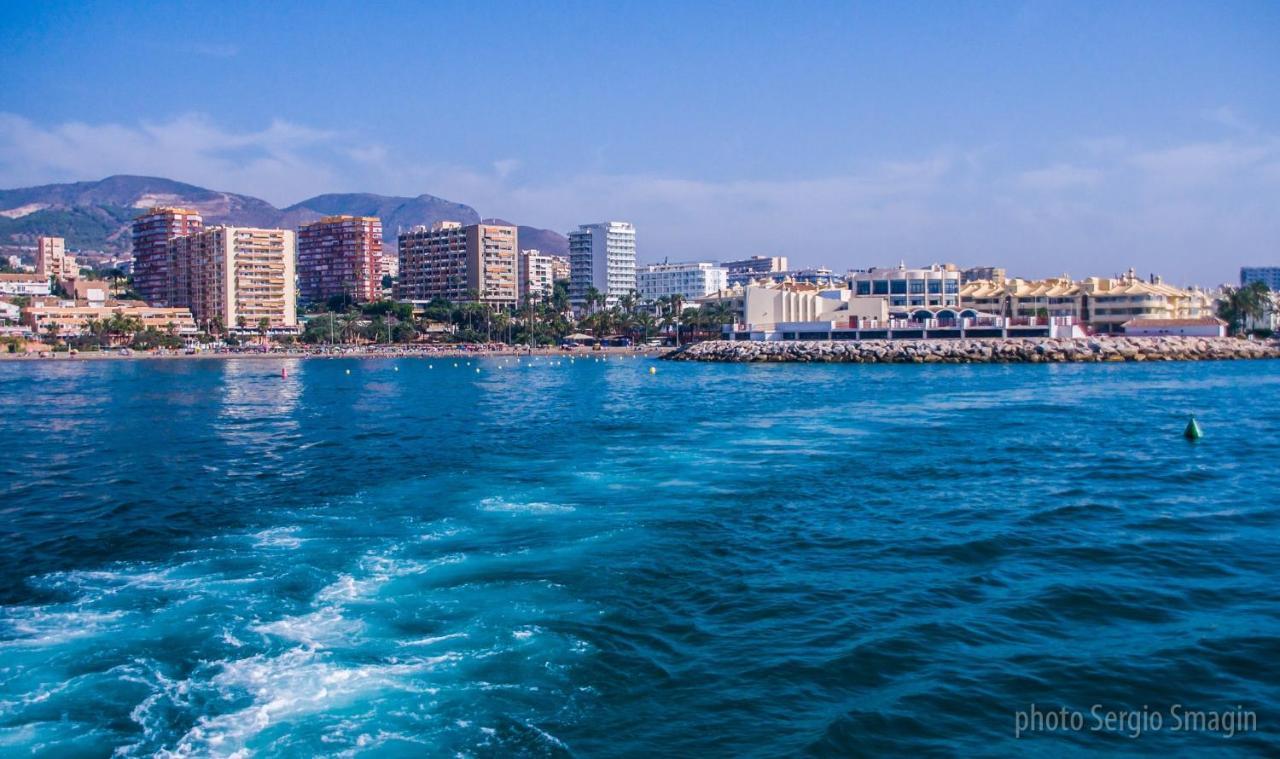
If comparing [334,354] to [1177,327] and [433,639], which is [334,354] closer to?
[1177,327]

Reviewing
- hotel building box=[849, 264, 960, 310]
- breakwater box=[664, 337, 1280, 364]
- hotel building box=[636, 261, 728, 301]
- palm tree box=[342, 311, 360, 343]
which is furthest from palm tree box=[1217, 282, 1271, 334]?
palm tree box=[342, 311, 360, 343]

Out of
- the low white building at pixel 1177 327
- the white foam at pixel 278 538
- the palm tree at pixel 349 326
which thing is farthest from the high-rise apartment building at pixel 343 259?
the white foam at pixel 278 538

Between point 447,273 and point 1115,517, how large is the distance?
14701 cm

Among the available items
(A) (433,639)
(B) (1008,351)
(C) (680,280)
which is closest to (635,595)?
(A) (433,639)

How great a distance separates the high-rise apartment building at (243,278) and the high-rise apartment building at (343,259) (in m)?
23.3

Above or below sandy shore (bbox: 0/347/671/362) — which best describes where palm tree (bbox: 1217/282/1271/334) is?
above

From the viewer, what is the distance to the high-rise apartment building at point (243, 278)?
129750 millimetres

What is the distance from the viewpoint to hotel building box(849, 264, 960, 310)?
9081 cm

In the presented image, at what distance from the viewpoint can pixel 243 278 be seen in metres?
131

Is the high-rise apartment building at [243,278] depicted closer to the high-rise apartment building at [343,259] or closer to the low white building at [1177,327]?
the high-rise apartment building at [343,259]

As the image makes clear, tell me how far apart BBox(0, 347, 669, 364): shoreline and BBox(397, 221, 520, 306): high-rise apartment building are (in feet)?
105

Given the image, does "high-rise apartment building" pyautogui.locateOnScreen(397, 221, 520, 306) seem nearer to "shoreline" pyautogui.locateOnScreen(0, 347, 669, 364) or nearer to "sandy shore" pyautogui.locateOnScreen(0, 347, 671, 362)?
"sandy shore" pyautogui.locateOnScreen(0, 347, 671, 362)

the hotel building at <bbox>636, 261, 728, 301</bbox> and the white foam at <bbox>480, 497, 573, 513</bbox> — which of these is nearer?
the white foam at <bbox>480, 497, 573, 513</bbox>

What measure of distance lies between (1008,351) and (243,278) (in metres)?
104
